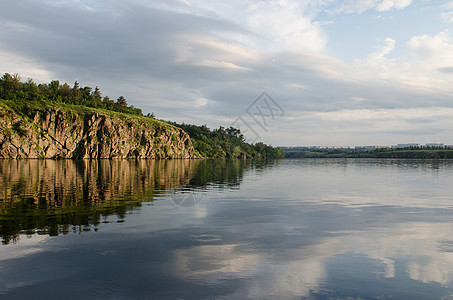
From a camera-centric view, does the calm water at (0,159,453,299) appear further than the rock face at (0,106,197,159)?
No

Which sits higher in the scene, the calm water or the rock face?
the rock face

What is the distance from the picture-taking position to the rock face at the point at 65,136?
137m

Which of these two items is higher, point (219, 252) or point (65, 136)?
point (65, 136)

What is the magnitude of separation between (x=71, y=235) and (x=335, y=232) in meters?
13.4

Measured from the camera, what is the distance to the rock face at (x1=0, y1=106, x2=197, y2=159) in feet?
449

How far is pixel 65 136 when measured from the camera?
16238 cm

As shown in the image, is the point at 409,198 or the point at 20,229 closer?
the point at 20,229

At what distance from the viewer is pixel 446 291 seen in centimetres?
902

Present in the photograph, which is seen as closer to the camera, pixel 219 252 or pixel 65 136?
pixel 219 252

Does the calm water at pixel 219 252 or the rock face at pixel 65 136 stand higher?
the rock face at pixel 65 136

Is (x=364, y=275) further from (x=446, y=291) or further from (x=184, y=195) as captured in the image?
(x=184, y=195)

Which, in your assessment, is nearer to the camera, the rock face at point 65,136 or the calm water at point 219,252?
the calm water at point 219,252

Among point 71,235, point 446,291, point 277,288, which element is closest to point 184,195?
point 71,235

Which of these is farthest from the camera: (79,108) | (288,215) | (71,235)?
(79,108)
